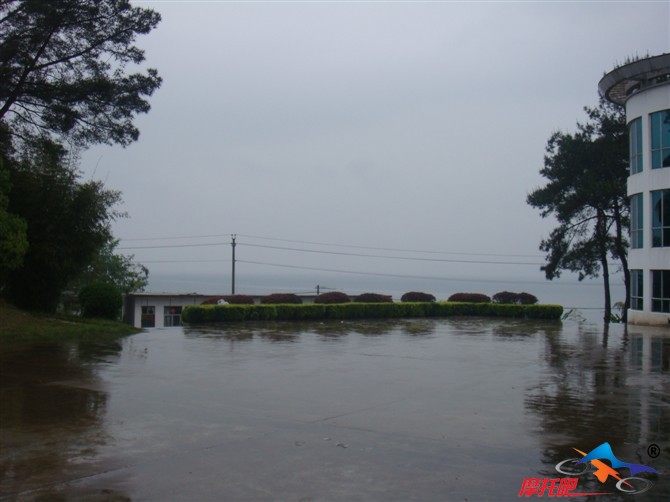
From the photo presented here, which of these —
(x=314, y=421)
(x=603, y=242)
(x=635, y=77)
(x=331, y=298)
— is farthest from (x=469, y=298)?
(x=314, y=421)

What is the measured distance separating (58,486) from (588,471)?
15.5ft

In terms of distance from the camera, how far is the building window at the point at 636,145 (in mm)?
28562

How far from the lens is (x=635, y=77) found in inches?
1132

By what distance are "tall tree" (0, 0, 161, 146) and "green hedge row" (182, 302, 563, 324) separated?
24.6ft

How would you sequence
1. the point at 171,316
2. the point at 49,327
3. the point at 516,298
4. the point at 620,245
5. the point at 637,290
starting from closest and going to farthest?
the point at 49,327, the point at 637,290, the point at 516,298, the point at 620,245, the point at 171,316

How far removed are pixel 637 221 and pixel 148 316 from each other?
29663 mm

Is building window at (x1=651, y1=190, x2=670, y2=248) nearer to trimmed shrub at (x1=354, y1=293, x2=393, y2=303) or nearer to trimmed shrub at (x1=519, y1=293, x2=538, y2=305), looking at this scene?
trimmed shrub at (x1=519, y1=293, x2=538, y2=305)

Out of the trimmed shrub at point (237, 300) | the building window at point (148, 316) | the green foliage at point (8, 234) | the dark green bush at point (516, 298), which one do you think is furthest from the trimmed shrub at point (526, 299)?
the green foliage at point (8, 234)

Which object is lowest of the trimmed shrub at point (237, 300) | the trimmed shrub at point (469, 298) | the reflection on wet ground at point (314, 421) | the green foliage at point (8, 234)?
the reflection on wet ground at point (314, 421)

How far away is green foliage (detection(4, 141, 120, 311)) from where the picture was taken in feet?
69.8

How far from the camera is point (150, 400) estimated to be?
9.44 metres

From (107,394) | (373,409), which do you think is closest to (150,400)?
(107,394)

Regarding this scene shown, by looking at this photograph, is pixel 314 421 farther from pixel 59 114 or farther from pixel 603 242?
pixel 603 242

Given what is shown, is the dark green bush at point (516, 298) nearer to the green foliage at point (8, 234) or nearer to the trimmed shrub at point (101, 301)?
the trimmed shrub at point (101, 301)
